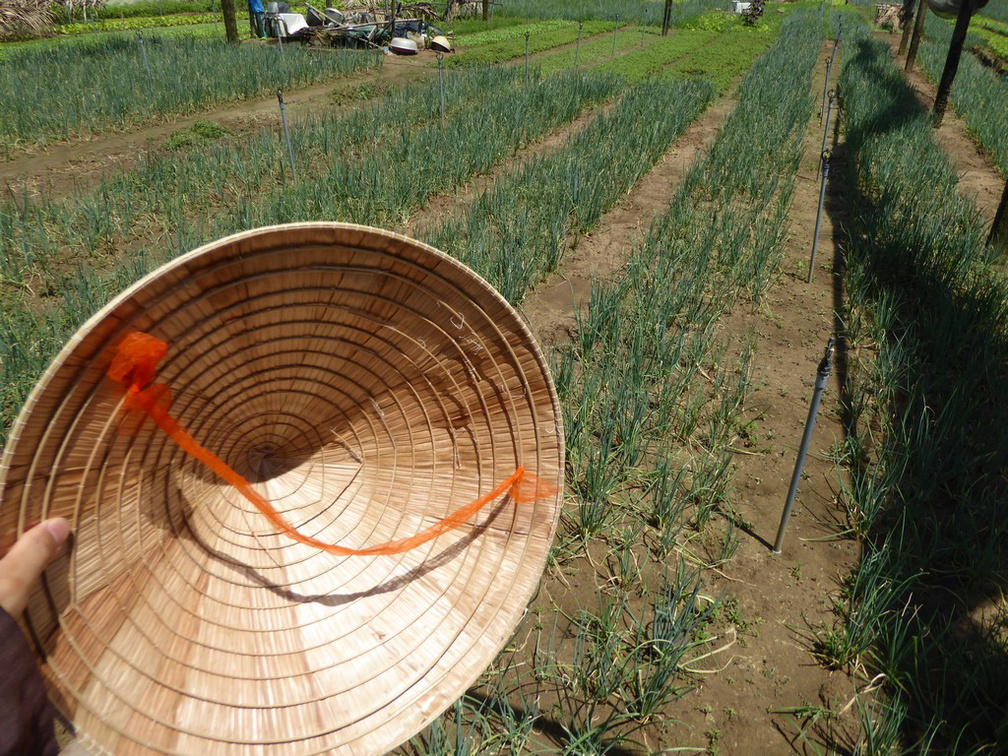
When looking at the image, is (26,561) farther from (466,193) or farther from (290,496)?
(466,193)

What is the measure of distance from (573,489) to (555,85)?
23.8 feet

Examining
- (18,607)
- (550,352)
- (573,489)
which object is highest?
(18,607)

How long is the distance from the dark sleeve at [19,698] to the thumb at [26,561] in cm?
3

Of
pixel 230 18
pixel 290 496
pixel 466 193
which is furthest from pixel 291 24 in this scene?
pixel 290 496

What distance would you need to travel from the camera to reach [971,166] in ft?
21.2

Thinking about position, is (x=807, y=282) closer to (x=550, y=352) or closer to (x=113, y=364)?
(x=550, y=352)

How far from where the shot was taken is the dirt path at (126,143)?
202 inches

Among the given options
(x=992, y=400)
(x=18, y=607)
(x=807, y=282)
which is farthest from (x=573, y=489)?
(x=807, y=282)

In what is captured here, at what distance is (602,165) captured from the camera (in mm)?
4797

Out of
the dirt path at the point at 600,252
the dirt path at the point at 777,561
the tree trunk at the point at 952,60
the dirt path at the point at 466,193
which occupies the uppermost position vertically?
the tree trunk at the point at 952,60

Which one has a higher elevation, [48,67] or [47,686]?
[48,67]

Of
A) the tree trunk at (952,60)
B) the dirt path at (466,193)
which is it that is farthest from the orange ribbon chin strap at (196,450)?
the tree trunk at (952,60)

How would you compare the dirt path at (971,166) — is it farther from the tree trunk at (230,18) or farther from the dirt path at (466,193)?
the tree trunk at (230,18)

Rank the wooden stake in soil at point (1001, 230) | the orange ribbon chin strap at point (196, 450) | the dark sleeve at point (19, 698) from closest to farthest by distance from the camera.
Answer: the dark sleeve at point (19, 698), the orange ribbon chin strap at point (196, 450), the wooden stake in soil at point (1001, 230)
